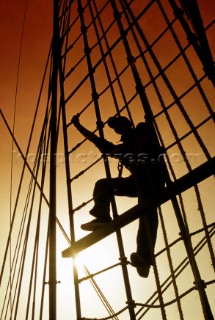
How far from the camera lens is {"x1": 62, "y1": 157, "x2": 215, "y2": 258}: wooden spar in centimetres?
194

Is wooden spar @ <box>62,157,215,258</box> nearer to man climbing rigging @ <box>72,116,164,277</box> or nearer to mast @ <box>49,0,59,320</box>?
mast @ <box>49,0,59,320</box>

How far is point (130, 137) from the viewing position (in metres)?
3.08

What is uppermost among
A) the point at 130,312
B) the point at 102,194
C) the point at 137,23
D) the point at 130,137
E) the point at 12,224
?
the point at 137,23

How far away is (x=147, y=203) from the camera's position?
6.79ft

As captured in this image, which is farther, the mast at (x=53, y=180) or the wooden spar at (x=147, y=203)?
the mast at (x=53, y=180)

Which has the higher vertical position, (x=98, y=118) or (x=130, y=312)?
(x=98, y=118)

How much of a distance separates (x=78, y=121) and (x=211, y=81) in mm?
1719

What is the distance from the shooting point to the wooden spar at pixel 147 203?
6.38 ft

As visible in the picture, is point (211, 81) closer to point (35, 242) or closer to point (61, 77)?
point (61, 77)

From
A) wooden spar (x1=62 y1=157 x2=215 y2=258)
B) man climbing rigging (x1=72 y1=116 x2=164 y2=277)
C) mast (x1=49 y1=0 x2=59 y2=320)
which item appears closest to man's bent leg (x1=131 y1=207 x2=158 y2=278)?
man climbing rigging (x1=72 y1=116 x2=164 y2=277)

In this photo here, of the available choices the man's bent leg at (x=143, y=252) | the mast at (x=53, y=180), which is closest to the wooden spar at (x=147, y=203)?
the mast at (x=53, y=180)

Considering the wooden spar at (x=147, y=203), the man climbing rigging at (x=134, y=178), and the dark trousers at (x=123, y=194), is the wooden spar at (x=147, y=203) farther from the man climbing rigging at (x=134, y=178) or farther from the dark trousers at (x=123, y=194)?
the dark trousers at (x=123, y=194)

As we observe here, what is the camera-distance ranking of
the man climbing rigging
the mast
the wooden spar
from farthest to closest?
the man climbing rigging < the mast < the wooden spar

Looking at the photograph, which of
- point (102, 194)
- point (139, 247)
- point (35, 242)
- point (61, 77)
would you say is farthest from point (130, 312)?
point (61, 77)
